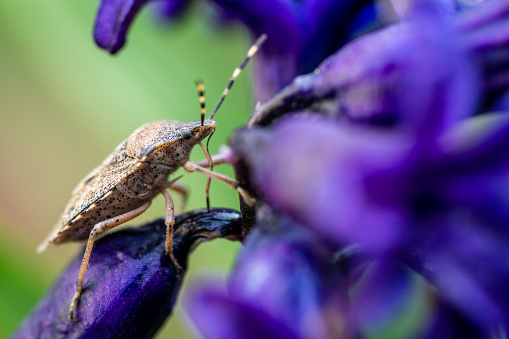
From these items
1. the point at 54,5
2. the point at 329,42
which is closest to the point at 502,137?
the point at 329,42

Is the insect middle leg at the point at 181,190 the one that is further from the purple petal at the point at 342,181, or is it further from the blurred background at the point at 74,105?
the purple petal at the point at 342,181

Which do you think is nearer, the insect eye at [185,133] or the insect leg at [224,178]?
the insect leg at [224,178]

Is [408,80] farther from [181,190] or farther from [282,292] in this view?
[181,190]

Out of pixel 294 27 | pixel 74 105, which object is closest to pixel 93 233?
pixel 294 27

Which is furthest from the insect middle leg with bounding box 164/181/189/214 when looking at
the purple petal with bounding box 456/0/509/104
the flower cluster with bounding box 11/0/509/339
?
the purple petal with bounding box 456/0/509/104

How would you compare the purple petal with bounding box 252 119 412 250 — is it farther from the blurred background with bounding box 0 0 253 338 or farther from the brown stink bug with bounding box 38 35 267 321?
the blurred background with bounding box 0 0 253 338

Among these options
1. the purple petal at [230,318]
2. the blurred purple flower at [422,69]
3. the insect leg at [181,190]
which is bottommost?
the insect leg at [181,190]

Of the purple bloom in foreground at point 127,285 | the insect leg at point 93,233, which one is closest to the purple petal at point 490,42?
the purple bloom in foreground at point 127,285
